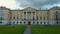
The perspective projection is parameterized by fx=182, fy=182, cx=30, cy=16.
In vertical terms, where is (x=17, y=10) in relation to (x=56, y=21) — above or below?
above

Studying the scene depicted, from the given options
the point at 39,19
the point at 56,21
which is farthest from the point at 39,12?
the point at 56,21

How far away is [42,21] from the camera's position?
346 feet

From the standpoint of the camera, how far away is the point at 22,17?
353 feet

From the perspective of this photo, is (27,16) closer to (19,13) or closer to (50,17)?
(19,13)

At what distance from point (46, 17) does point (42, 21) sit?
4125 mm

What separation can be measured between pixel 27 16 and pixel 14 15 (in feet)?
25.5

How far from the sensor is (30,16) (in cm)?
10750

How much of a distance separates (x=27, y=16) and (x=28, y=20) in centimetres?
268

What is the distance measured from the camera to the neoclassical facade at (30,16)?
10344 centimetres

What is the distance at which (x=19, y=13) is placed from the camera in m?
108

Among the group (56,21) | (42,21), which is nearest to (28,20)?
(42,21)

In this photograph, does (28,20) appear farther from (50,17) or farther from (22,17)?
(50,17)

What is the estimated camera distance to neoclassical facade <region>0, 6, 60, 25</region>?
103m

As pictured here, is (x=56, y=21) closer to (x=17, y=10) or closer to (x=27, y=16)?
(x=27, y=16)
